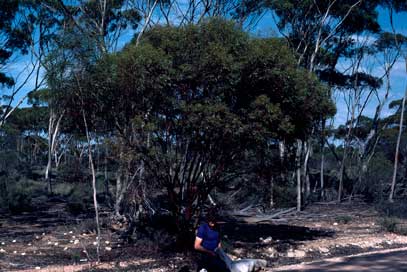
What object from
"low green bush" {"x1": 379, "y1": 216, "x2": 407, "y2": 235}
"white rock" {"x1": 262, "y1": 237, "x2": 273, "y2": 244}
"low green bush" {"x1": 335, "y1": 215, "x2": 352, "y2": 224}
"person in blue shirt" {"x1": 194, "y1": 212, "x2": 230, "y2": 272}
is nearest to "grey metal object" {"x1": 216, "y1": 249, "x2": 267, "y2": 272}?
"person in blue shirt" {"x1": 194, "y1": 212, "x2": 230, "y2": 272}

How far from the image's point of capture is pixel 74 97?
40.3 ft

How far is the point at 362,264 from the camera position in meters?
12.7

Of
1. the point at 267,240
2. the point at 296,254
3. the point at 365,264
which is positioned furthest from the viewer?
the point at 267,240

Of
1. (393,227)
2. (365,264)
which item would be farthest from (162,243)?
(393,227)

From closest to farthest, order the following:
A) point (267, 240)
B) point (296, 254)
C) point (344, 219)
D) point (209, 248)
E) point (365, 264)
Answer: point (209, 248) < point (365, 264) < point (296, 254) < point (267, 240) < point (344, 219)

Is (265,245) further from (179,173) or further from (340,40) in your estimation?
(340,40)

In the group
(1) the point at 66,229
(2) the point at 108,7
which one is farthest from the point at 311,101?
(2) the point at 108,7

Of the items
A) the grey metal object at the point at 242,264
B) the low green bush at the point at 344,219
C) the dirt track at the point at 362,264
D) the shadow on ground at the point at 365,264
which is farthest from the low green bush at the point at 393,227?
the grey metal object at the point at 242,264

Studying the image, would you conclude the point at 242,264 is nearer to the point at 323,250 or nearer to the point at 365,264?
the point at 365,264

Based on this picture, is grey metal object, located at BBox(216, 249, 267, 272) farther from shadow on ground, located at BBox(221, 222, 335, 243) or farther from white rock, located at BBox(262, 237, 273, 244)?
shadow on ground, located at BBox(221, 222, 335, 243)

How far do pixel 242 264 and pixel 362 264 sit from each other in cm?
313

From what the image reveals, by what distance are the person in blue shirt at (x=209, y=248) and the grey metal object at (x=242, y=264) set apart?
29cm

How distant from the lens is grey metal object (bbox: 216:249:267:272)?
1024 centimetres

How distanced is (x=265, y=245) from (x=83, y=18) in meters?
11.6
